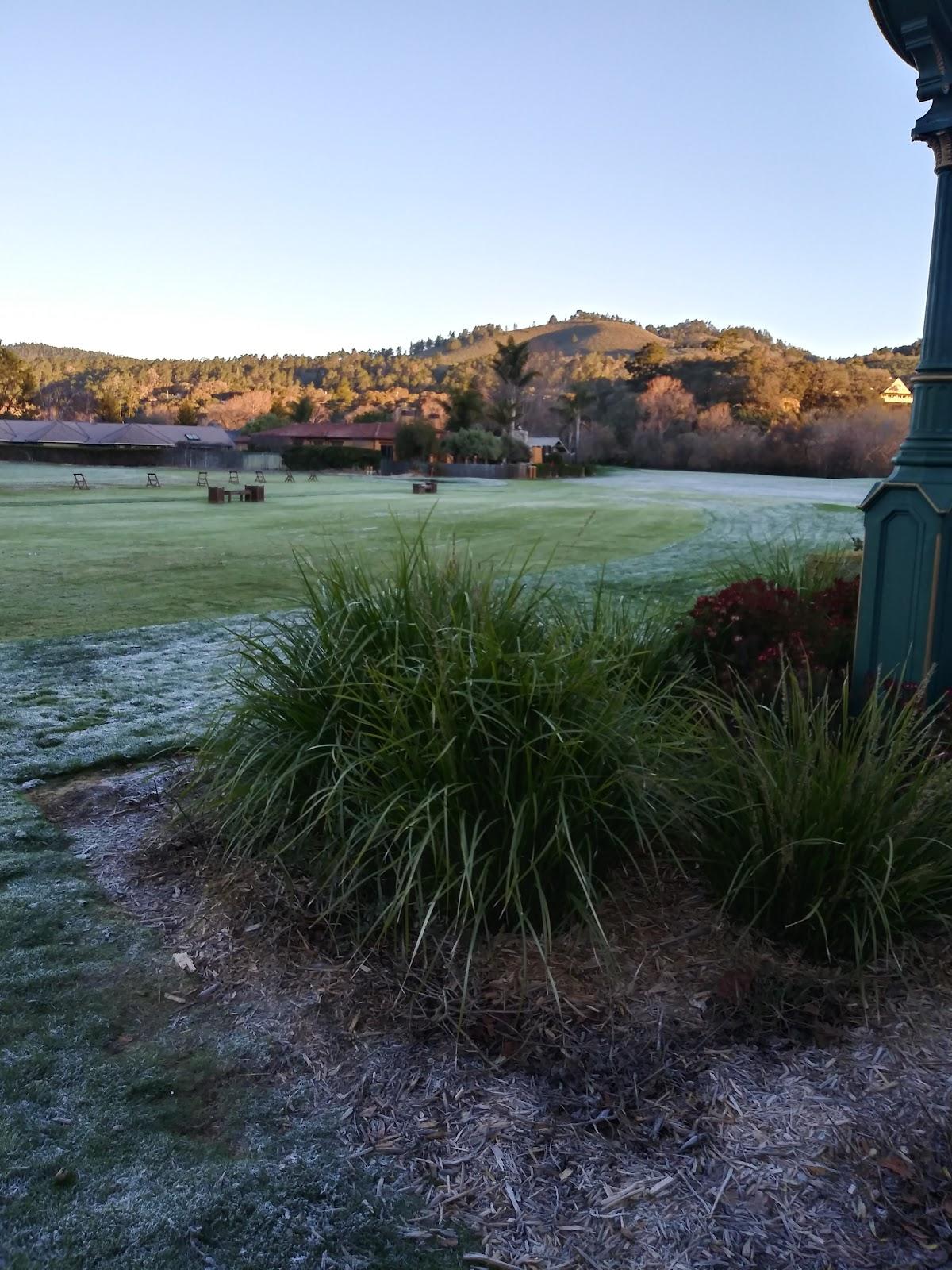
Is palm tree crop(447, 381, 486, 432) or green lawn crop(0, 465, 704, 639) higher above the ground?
palm tree crop(447, 381, 486, 432)

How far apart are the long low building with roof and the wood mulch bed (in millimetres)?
58422

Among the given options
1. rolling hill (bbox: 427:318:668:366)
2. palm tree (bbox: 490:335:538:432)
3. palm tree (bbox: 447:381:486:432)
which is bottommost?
palm tree (bbox: 447:381:486:432)

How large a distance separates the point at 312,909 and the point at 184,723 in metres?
2.36

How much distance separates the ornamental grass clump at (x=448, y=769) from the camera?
245 centimetres

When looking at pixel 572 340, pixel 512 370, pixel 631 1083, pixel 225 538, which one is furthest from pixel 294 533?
pixel 572 340

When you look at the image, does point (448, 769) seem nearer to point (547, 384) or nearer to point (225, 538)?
point (225, 538)

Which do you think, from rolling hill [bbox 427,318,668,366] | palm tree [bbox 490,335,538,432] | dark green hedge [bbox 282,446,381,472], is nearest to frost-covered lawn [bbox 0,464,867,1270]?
dark green hedge [bbox 282,446,381,472]

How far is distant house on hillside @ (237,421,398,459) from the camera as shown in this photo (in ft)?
221

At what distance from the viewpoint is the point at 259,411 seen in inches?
4301

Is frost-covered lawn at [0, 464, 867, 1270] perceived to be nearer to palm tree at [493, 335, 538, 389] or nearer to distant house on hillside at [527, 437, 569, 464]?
distant house on hillside at [527, 437, 569, 464]

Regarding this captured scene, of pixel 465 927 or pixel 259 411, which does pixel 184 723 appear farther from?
pixel 259 411

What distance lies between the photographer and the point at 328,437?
71812 millimetres

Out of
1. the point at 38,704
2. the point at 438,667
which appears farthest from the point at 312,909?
the point at 38,704

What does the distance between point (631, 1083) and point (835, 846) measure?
0.79 meters
